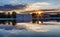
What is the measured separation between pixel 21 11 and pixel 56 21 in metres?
0.68

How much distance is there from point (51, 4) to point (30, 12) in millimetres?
424

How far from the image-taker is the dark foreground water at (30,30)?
3.58 m

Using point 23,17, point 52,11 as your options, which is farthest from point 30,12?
point 52,11

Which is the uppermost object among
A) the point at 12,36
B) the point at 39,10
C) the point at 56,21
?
the point at 39,10

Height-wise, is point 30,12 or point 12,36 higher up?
point 30,12

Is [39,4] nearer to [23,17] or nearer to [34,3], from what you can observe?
[34,3]

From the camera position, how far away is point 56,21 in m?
3.62

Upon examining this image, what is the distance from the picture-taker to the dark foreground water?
11.7 ft

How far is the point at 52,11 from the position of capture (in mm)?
3596

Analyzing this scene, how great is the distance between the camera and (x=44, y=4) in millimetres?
3580

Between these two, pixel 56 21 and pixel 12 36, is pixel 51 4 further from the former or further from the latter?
pixel 12 36

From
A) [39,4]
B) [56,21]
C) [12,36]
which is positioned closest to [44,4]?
[39,4]

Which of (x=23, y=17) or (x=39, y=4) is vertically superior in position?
(x=39, y=4)

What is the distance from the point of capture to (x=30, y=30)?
3607 mm
